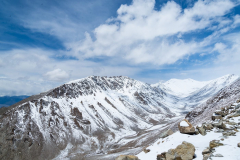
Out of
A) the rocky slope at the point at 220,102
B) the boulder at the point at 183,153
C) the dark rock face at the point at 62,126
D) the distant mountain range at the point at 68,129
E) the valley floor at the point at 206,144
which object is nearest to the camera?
the valley floor at the point at 206,144

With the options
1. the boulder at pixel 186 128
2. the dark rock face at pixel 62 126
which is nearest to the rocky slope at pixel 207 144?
the boulder at pixel 186 128

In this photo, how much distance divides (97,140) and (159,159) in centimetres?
12926

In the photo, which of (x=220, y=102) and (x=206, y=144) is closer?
(x=206, y=144)

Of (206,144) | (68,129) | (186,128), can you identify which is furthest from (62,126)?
(206,144)

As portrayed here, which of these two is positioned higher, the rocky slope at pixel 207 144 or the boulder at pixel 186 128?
the boulder at pixel 186 128

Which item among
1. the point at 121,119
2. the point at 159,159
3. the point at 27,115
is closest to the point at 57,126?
the point at 27,115

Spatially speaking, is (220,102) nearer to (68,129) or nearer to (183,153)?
(183,153)

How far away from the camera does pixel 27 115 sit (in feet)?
405

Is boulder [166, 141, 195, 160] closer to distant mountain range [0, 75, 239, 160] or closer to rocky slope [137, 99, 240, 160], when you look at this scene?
rocky slope [137, 99, 240, 160]

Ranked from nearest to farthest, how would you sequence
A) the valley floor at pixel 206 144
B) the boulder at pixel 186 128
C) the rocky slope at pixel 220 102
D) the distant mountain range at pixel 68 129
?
the valley floor at pixel 206 144 → the boulder at pixel 186 128 → the rocky slope at pixel 220 102 → the distant mountain range at pixel 68 129

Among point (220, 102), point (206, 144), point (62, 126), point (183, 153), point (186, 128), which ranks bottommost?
point (62, 126)

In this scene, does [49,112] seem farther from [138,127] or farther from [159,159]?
[159,159]

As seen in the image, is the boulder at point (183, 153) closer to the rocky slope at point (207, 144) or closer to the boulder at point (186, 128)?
the rocky slope at point (207, 144)

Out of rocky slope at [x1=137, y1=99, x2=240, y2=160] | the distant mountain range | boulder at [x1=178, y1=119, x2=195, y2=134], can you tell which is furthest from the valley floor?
the distant mountain range
